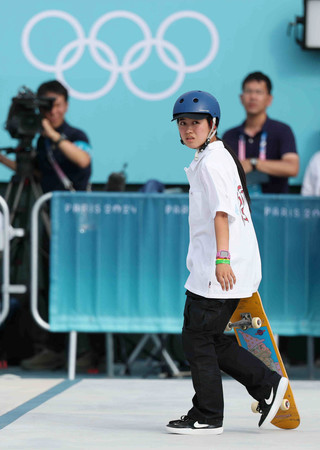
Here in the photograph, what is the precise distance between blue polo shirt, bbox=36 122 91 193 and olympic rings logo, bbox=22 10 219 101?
1.00 meters

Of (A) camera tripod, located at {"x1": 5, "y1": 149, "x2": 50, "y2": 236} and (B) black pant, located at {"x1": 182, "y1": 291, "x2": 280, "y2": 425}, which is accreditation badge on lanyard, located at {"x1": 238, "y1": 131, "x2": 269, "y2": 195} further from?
(B) black pant, located at {"x1": 182, "y1": 291, "x2": 280, "y2": 425}

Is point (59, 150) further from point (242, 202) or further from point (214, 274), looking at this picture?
point (214, 274)

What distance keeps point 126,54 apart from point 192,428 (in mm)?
5316

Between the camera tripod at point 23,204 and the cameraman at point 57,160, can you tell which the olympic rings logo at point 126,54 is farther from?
the camera tripod at point 23,204

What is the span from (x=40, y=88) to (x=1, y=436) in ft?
14.8

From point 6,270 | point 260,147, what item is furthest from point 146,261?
point 260,147

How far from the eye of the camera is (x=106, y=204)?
7.56 meters

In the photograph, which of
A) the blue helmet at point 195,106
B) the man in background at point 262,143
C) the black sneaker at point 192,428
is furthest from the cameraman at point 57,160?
the black sneaker at point 192,428

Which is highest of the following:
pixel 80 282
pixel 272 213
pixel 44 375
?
pixel 272 213

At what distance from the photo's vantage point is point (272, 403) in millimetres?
4805

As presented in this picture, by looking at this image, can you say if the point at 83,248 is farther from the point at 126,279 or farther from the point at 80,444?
the point at 80,444

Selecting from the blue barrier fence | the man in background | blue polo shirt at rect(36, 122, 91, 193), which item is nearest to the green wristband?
the blue barrier fence

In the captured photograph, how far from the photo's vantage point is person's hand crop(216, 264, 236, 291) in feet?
15.1

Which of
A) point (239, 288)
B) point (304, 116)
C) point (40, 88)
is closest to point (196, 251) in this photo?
point (239, 288)
